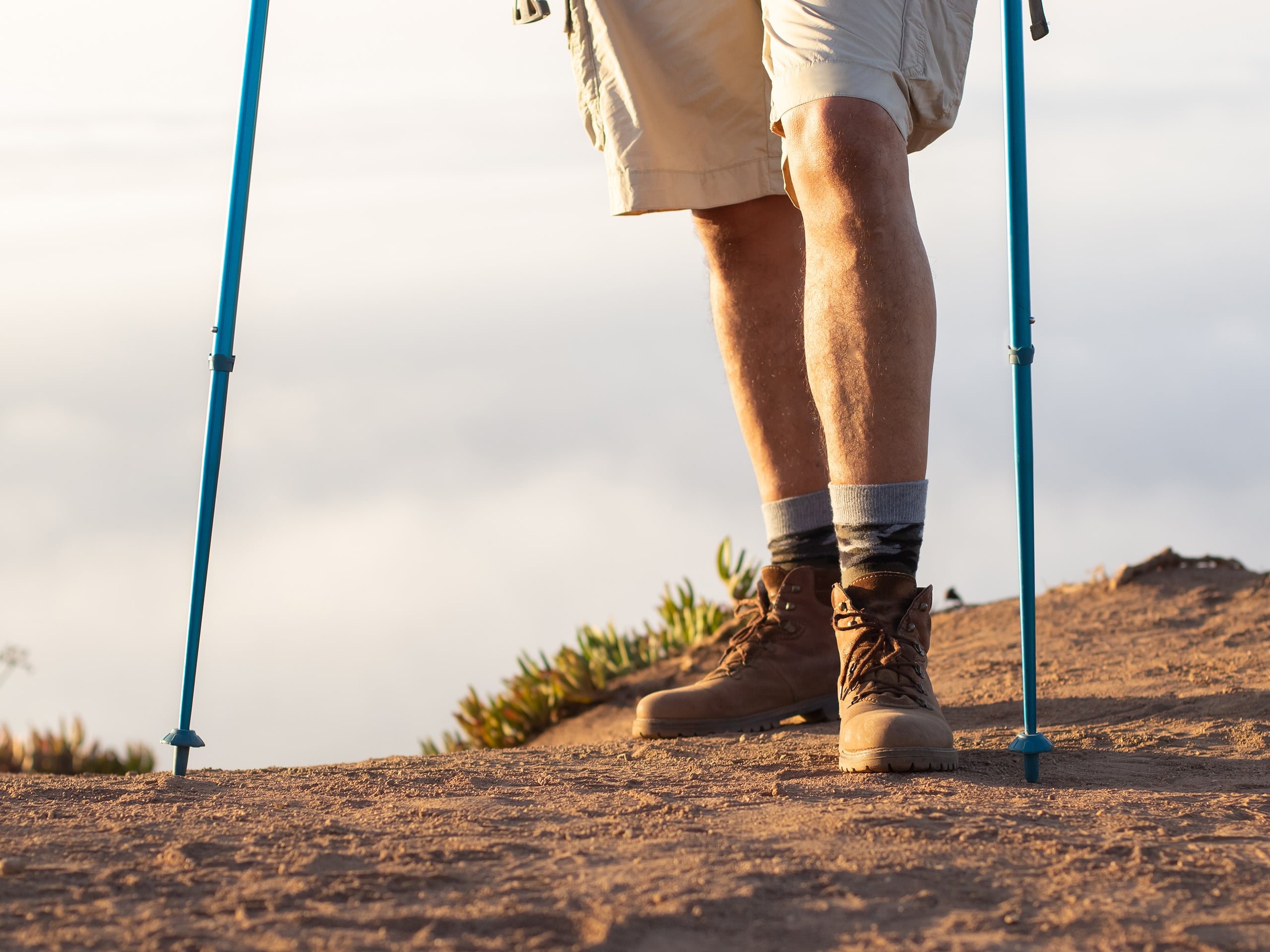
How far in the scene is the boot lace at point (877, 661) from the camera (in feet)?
7.22

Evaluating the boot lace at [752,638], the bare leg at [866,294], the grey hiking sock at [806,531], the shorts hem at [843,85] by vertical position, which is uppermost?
the shorts hem at [843,85]

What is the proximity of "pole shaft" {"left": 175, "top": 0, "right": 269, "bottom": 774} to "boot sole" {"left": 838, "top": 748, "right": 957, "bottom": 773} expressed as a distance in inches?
50.7

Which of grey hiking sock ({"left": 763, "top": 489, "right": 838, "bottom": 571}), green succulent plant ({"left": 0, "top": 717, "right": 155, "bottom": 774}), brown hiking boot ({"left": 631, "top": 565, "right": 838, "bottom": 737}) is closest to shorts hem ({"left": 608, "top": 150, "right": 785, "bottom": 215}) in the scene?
grey hiking sock ({"left": 763, "top": 489, "right": 838, "bottom": 571})

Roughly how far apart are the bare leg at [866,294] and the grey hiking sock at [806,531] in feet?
2.11

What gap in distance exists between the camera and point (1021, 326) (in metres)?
2.21

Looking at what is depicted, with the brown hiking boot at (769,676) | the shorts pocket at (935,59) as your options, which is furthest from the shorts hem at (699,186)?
the brown hiking boot at (769,676)

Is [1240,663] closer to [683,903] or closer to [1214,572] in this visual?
[1214,572]

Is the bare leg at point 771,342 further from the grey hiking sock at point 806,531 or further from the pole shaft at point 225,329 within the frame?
the pole shaft at point 225,329

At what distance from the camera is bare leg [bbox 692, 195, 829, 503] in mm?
2910

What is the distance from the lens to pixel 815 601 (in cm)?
292

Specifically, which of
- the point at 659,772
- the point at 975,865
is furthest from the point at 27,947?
the point at 659,772

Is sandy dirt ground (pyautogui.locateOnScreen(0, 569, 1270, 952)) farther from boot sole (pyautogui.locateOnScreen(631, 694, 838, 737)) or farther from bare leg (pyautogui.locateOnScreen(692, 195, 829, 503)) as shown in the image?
bare leg (pyautogui.locateOnScreen(692, 195, 829, 503))

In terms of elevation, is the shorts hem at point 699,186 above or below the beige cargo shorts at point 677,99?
below

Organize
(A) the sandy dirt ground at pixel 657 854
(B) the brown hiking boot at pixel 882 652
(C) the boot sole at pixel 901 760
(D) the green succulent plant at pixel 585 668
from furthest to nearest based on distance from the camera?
1. (D) the green succulent plant at pixel 585 668
2. (B) the brown hiking boot at pixel 882 652
3. (C) the boot sole at pixel 901 760
4. (A) the sandy dirt ground at pixel 657 854
